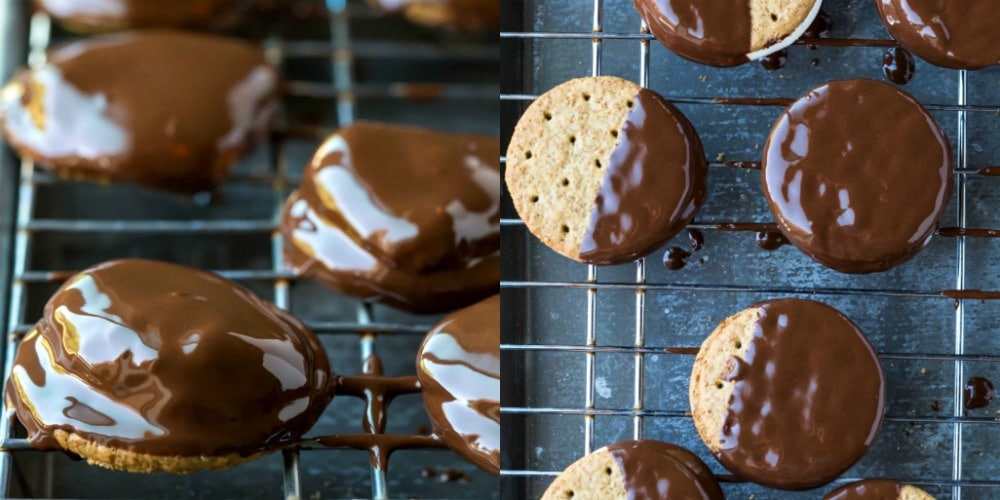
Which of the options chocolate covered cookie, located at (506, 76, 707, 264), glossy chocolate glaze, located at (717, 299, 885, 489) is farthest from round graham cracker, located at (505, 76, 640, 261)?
glossy chocolate glaze, located at (717, 299, 885, 489)

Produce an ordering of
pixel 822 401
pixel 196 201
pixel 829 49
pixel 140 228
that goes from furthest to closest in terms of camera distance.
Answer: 1. pixel 196 201
2. pixel 140 228
3. pixel 829 49
4. pixel 822 401

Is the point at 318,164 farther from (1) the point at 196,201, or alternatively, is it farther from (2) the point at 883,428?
(2) the point at 883,428

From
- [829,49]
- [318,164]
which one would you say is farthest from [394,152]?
[829,49]

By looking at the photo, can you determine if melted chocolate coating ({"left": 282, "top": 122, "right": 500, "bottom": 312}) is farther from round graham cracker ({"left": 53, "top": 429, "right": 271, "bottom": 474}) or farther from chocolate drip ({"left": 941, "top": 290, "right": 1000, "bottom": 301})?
chocolate drip ({"left": 941, "top": 290, "right": 1000, "bottom": 301})

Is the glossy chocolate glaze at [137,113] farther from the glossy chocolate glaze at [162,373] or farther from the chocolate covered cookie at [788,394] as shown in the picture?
the chocolate covered cookie at [788,394]

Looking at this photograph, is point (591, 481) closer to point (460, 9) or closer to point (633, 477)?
point (633, 477)

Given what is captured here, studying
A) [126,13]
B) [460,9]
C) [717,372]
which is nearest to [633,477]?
[717,372]
